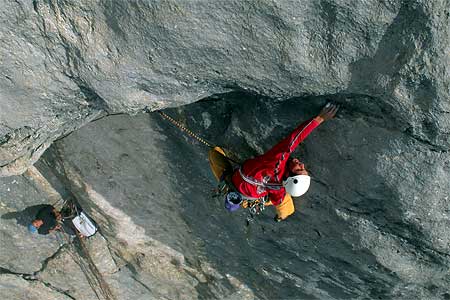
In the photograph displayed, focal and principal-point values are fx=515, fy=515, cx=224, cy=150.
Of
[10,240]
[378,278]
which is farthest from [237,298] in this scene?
[10,240]

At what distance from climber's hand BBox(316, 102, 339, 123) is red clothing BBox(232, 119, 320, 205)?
0.30ft

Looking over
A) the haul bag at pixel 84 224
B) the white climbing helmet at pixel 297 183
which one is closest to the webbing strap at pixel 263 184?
the white climbing helmet at pixel 297 183

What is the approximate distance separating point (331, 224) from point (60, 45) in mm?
2461

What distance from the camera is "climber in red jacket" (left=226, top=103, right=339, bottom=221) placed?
3420mm

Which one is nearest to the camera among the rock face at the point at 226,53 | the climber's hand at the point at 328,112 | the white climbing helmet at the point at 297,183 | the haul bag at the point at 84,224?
the rock face at the point at 226,53

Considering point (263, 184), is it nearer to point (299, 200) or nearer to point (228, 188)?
point (228, 188)

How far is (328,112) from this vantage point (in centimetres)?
326

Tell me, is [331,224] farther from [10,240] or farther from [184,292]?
[10,240]

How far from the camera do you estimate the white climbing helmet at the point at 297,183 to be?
356 cm

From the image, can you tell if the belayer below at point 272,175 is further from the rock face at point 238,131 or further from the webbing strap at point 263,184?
the rock face at point 238,131

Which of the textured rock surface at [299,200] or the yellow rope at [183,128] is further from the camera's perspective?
the yellow rope at [183,128]

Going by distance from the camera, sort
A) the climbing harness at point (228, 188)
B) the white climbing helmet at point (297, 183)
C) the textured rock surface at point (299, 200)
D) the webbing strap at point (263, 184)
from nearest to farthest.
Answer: the textured rock surface at point (299, 200)
the white climbing helmet at point (297, 183)
the webbing strap at point (263, 184)
the climbing harness at point (228, 188)

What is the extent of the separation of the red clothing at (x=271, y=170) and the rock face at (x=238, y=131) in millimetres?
147

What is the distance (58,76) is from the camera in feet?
9.95
